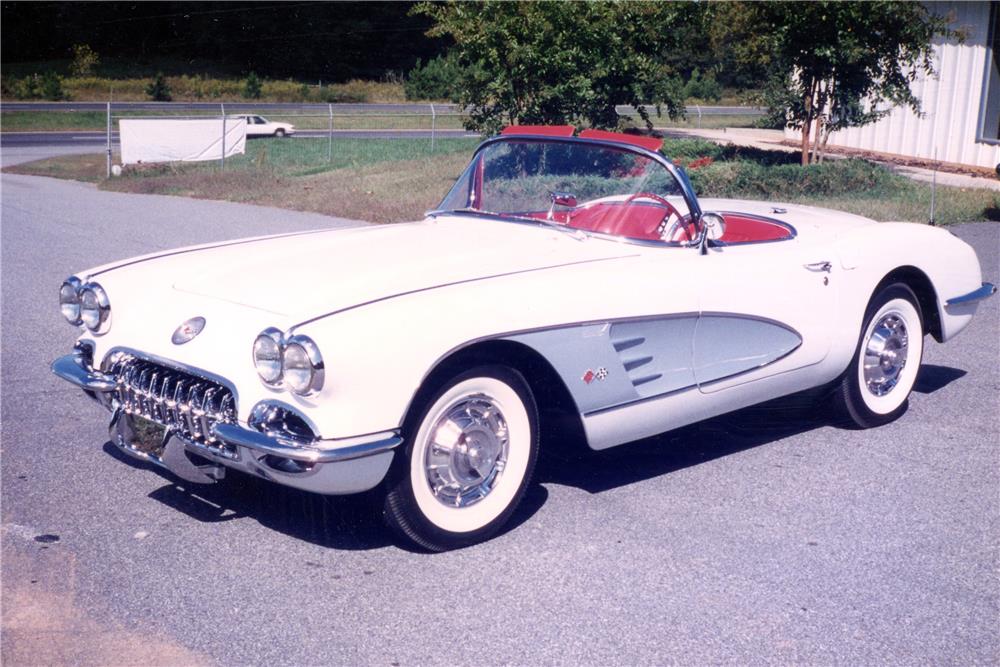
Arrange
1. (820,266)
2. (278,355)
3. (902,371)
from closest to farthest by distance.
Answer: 1. (278,355)
2. (820,266)
3. (902,371)

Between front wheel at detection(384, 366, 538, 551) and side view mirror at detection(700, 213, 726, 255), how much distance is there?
116 cm

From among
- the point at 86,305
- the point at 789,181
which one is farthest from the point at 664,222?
the point at 789,181

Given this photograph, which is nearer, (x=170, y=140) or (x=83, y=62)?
(x=170, y=140)

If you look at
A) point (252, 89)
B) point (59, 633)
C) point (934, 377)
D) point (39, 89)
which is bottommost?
point (59, 633)

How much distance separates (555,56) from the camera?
1638 cm

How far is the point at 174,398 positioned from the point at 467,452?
107 cm

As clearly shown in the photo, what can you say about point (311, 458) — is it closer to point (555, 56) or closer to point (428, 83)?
point (555, 56)

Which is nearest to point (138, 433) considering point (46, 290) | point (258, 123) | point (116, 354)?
point (116, 354)

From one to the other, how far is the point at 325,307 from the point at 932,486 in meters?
2.78

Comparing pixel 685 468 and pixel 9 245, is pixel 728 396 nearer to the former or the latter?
pixel 685 468

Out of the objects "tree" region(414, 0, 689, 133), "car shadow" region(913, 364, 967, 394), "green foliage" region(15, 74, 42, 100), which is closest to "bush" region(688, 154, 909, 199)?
"tree" region(414, 0, 689, 133)

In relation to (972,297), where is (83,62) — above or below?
above

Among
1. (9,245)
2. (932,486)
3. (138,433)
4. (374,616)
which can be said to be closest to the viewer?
(374,616)

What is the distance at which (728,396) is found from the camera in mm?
4609
